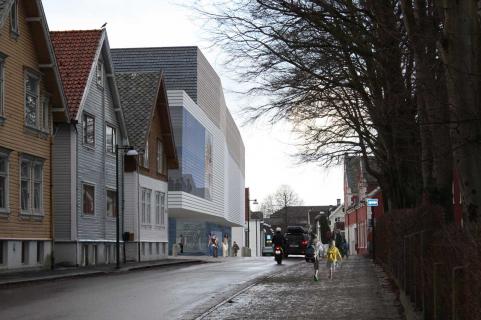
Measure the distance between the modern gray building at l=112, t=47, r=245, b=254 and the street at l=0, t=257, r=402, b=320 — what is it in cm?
3565

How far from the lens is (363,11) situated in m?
15.4

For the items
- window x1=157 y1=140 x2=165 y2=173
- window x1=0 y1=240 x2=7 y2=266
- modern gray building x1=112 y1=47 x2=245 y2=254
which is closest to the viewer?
window x1=0 y1=240 x2=7 y2=266

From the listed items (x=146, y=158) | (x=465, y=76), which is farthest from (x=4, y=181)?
(x=465, y=76)

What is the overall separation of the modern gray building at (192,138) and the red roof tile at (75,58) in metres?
19.7

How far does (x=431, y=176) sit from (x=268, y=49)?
190 inches

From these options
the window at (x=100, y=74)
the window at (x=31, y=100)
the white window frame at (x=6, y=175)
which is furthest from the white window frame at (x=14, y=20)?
the window at (x=100, y=74)

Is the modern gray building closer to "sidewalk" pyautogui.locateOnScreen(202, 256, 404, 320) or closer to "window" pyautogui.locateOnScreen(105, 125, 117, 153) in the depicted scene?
"window" pyautogui.locateOnScreen(105, 125, 117, 153)

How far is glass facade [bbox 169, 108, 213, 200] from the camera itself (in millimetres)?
58562

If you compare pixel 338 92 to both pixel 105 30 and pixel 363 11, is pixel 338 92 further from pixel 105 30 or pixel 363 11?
pixel 105 30

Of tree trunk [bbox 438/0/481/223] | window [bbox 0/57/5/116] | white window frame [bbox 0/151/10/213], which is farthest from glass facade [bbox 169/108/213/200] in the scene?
tree trunk [bbox 438/0/481/223]

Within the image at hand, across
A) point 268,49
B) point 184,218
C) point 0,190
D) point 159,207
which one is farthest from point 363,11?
point 184,218

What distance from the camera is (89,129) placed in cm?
3500

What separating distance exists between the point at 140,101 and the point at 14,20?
16471 mm

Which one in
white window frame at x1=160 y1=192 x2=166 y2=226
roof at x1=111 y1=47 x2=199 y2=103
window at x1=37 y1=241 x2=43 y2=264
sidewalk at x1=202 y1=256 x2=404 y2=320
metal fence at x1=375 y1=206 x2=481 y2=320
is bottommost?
sidewalk at x1=202 y1=256 x2=404 y2=320
